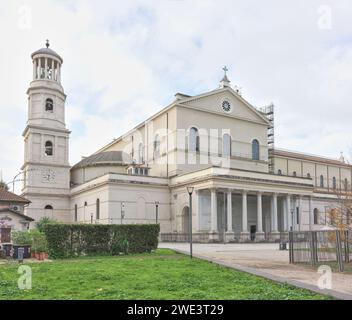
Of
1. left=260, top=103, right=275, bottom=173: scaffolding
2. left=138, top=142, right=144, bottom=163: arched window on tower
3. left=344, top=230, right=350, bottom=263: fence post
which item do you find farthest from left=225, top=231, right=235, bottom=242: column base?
left=344, top=230, right=350, bottom=263: fence post

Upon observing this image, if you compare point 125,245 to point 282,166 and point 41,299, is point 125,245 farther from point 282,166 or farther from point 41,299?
point 282,166

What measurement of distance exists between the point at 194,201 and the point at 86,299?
41.5 m

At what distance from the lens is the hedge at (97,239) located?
23.5 meters

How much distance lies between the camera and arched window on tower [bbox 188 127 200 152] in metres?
57.6

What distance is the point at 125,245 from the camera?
83.6 feet

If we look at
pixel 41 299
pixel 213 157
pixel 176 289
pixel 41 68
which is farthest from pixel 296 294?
pixel 41 68

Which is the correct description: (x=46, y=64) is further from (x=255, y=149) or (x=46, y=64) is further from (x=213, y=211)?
(x=255, y=149)

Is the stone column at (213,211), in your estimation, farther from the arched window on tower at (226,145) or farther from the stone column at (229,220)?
the arched window on tower at (226,145)

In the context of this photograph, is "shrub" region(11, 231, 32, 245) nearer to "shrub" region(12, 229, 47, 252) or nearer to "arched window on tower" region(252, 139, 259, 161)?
"shrub" region(12, 229, 47, 252)

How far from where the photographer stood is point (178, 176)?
54812 millimetres

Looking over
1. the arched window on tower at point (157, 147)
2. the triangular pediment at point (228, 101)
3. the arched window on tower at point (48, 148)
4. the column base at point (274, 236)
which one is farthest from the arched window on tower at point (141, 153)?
the column base at point (274, 236)

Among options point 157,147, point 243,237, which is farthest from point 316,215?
point 157,147

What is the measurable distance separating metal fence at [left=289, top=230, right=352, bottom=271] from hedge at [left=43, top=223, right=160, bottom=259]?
9.22 metres

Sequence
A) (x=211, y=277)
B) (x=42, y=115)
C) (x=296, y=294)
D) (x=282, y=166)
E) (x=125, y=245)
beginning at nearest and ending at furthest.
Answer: (x=296, y=294)
(x=211, y=277)
(x=125, y=245)
(x=42, y=115)
(x=282, y=166)
